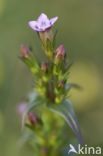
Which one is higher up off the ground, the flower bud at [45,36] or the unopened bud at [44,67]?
the flower bud at [45,36]

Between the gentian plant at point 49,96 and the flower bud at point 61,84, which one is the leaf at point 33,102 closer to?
the gentian plant at point 49,96

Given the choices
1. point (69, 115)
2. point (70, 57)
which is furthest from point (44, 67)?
point (70, 57)

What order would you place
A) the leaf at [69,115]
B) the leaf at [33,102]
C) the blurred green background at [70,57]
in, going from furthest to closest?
1. the blurred green background at [70,57]
2. the leaf at [33,102]
3. the leaf at [69,115]

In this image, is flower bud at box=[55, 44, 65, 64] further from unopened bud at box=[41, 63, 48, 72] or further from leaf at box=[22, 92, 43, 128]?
leaf at box=[22, 92, 43, 128]

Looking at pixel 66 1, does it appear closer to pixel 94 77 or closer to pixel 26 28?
pixel 26 28

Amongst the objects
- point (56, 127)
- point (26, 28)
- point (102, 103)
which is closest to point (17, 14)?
point (26, 28)

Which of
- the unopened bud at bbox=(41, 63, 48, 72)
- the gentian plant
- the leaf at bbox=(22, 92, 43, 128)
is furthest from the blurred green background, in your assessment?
the unopened bud at bbox=(41, 63, 48, 72)

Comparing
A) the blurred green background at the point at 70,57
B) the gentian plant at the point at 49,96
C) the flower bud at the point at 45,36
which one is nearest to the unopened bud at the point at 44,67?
the gentian plant at the point at 49,96

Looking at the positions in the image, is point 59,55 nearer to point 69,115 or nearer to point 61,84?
point 61,84
